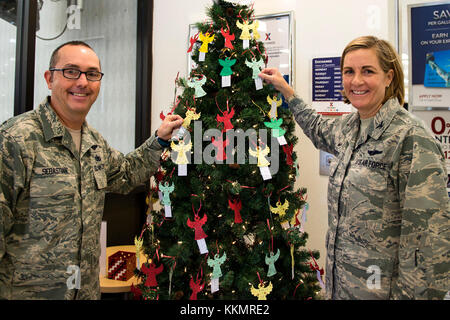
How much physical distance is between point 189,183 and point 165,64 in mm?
1484

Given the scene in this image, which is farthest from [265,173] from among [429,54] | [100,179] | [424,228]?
[429,54]

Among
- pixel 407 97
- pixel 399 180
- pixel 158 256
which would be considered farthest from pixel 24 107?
pixel 407 97

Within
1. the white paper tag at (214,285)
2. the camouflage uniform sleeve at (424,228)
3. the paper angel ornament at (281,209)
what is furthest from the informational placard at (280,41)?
the white paper tag at (214,285)

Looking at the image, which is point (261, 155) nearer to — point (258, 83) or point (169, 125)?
point (258, 83)

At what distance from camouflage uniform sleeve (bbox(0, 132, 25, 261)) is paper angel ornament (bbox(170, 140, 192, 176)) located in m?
0.61

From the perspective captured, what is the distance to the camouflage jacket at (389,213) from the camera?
116 centimetres

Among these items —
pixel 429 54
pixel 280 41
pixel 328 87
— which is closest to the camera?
pixel 429 54

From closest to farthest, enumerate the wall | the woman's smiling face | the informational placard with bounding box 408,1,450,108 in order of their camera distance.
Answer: the woman's smiling face
the informational placard with bounding box 408,1,450,108
the wall

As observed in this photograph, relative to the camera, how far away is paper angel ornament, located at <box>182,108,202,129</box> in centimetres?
149

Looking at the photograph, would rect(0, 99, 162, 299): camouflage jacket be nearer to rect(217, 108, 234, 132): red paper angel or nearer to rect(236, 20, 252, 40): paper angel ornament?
rect(217, 108, 234, 132): red paper angel

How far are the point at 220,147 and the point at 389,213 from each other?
745 mm

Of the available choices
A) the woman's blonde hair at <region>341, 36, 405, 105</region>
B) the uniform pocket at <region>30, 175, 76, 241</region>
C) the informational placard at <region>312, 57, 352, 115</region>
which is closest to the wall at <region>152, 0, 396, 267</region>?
the informational placard at <region>312, 57, 352, 115</region>

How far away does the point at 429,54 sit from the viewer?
1.98 metres

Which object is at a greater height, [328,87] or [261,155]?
[328,87]
